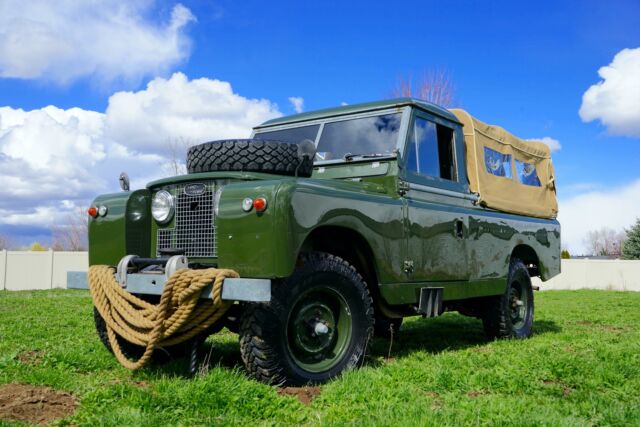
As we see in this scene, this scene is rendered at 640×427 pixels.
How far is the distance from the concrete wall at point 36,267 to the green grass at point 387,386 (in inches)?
764

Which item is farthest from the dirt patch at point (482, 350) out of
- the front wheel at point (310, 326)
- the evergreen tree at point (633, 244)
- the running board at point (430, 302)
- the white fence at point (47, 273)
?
the evergreen tree at point (633, 244)

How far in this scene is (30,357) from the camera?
18.7ft

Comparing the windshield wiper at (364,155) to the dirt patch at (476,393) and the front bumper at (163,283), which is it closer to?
the front bumper at (163,283)

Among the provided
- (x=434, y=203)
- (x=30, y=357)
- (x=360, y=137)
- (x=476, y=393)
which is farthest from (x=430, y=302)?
(x=30, y=357)

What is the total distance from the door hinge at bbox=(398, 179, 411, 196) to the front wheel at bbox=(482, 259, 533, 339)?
8.52ft

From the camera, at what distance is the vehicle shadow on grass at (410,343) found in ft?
17.1

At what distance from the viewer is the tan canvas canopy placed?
728 centimetres

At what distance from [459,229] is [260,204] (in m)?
2.91

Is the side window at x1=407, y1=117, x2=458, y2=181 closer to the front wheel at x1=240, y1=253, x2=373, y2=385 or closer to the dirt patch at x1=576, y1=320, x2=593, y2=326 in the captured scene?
the front wheel at x1=240, y1=253, x2=373, y2=385

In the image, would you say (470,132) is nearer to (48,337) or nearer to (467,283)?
(467,283)

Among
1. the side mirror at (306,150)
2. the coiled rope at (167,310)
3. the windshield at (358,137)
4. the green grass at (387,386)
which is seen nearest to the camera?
the green grass at (387,386)

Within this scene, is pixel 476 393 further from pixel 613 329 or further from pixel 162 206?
pixel 613 329

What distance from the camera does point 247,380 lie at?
14.3ft

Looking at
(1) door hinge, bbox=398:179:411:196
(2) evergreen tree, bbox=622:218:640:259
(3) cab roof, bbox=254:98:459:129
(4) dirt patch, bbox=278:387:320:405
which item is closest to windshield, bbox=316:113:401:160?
(3) cab roof, bbox=254:98:459:129
